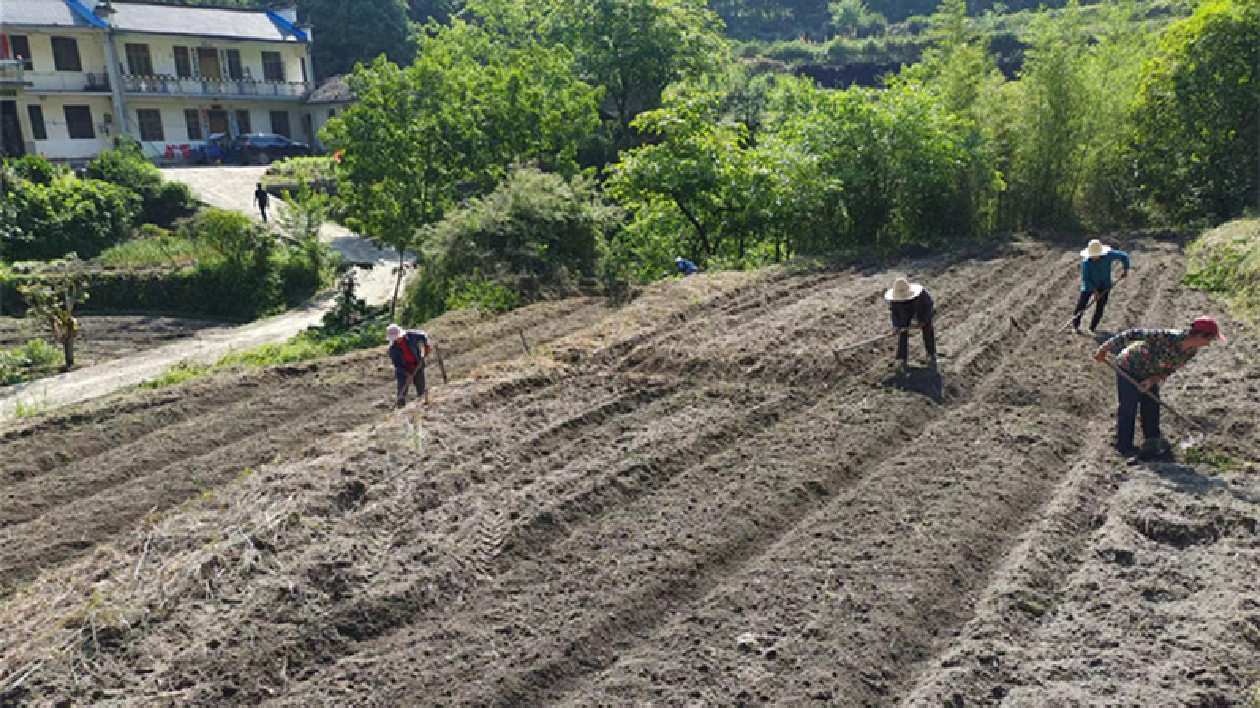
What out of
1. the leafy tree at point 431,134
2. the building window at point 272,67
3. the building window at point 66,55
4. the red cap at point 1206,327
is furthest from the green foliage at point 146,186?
the red cap at point 1206,327

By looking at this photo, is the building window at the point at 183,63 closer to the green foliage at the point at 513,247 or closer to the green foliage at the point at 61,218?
the green foliage at the point at 61,218

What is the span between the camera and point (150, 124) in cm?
4116

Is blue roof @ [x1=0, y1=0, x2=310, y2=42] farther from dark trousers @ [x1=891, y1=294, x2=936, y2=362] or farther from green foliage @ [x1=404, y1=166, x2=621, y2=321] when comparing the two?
dark trousers @ [x1=891, y1=294, x2=936, y2=362]

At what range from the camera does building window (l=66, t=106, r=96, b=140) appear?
38562 mm

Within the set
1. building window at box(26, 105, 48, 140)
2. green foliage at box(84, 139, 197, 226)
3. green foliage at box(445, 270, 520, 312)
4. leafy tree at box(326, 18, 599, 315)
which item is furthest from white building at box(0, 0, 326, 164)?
green foliage at box(445, 270, 520, 312)

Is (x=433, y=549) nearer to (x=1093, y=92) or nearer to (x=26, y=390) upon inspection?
(x=26, y=390)

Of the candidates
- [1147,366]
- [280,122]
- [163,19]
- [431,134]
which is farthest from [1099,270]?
[280,122]

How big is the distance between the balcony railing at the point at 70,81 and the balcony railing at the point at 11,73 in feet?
2.85

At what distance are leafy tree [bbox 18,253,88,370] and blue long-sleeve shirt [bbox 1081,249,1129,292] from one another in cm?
1813

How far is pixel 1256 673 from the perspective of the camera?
18.4 feet

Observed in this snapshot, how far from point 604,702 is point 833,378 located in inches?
258

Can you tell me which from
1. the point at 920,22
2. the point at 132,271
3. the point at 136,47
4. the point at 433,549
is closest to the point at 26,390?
the point at 132,271

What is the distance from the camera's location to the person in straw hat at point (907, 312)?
11.1m

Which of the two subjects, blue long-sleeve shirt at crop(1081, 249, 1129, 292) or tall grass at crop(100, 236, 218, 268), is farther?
tall grass at crop(100, 236, 218, 268)
